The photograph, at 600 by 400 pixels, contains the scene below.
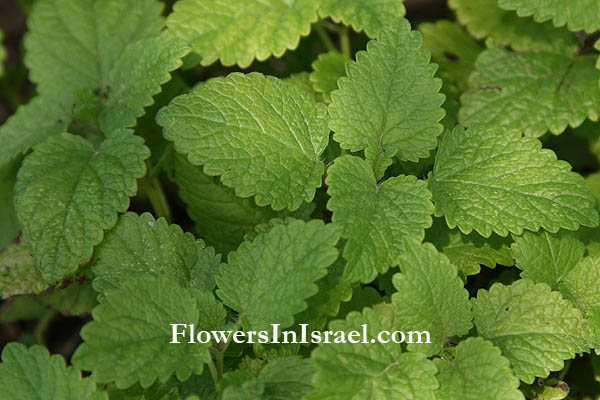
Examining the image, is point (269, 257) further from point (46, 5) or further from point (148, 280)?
point (46, 5)

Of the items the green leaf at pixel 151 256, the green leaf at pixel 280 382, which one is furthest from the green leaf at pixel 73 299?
the green leaf at pixel 280 382

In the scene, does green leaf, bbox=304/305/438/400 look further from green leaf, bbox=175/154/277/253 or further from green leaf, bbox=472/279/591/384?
green leaf, bbox=175/154/277/253

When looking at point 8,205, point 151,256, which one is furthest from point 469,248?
point 8,205

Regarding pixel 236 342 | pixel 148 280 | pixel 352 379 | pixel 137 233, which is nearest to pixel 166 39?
pixel 137 233

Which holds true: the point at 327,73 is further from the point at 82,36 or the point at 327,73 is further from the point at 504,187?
the point at 82,36

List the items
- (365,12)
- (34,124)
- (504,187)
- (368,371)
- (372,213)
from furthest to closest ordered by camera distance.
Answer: (34,124), (365,12), (504,187), (372,213), (368,371)

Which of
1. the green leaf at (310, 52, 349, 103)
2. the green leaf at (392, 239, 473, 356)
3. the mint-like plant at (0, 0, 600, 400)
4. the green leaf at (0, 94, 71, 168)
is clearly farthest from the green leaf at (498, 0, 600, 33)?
the green leaf at (0, 94, 71, 168)
